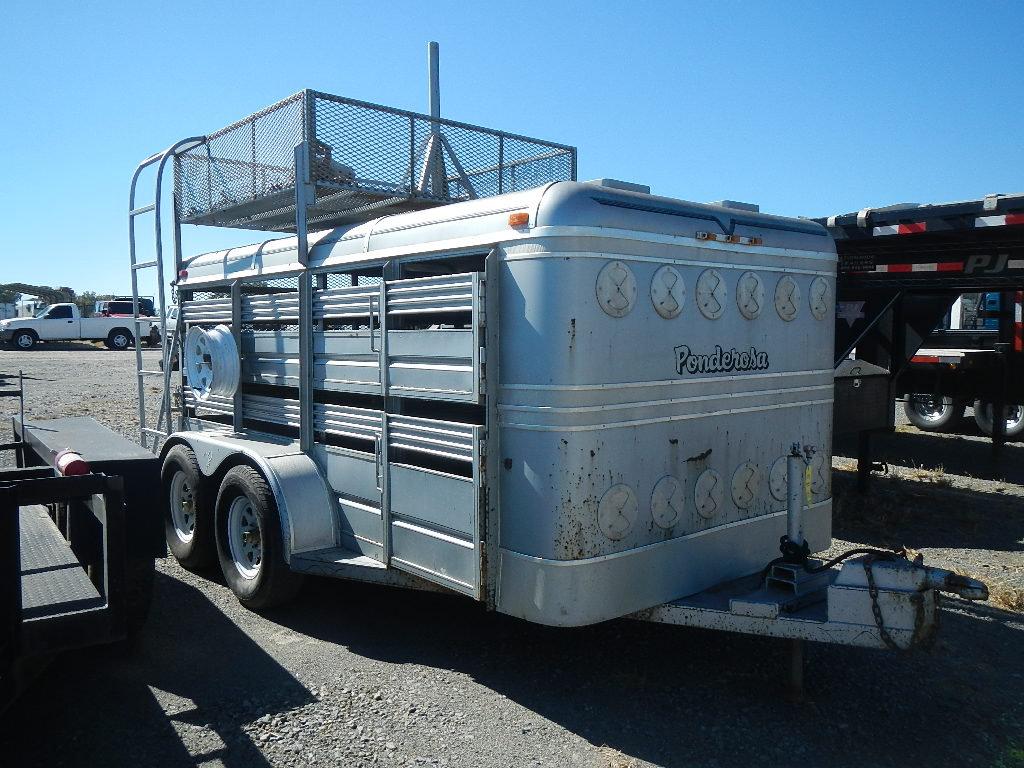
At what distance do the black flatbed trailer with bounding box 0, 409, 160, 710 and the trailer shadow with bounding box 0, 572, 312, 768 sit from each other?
25cm

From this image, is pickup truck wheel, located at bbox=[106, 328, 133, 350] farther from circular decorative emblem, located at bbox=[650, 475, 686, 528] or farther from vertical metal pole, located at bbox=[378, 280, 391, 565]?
circular decorative emblem, located at bbox=[650, 475, 686, 528]

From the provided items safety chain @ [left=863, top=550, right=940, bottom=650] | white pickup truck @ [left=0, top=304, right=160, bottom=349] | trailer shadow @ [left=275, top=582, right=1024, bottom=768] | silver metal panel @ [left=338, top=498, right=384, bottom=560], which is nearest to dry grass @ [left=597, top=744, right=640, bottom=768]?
trailer shadow @ [left=275, top=582, right=1024, bottom=768]

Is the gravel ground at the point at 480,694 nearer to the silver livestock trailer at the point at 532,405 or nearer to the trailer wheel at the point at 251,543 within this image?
the trailer wheel at the point at 251,543

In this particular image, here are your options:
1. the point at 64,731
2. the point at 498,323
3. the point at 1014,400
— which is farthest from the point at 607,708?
the point at 1014,400

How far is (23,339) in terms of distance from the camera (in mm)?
32500

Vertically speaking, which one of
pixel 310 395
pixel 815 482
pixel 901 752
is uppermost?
pixel 310 395

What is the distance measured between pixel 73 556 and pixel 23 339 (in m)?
33.3

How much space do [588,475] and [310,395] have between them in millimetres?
1951

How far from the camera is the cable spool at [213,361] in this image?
5324 millimetres

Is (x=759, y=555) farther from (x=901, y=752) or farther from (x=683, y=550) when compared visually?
(x=901, y=752)

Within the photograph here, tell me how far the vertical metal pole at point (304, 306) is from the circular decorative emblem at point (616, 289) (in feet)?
6.34

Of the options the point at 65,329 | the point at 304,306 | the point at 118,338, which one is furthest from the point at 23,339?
the point at 304,306

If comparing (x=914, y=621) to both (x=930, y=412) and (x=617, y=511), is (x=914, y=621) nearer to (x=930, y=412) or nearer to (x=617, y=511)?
(x=617, y=511)

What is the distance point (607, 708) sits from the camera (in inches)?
143
